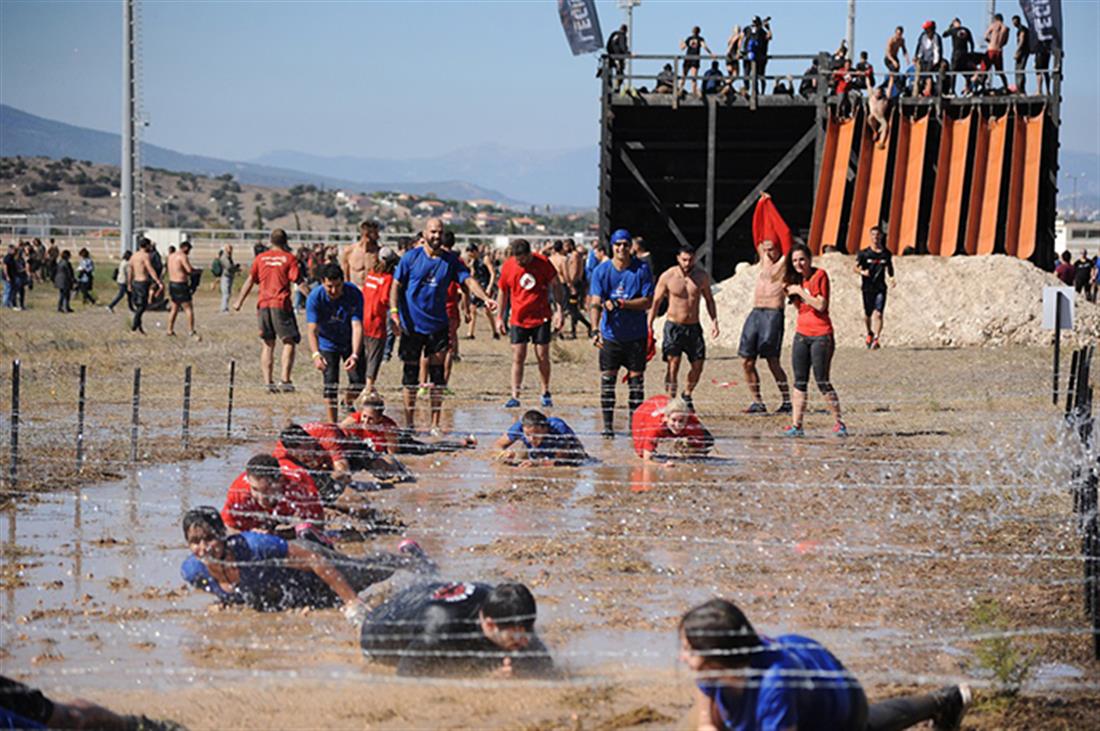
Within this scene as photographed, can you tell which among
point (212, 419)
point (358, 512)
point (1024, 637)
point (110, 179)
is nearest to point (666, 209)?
point (212, 419)

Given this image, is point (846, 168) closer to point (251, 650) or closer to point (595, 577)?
point (595, 577)

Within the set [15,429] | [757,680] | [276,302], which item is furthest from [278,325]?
[757,680]

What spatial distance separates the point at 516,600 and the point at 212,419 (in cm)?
798

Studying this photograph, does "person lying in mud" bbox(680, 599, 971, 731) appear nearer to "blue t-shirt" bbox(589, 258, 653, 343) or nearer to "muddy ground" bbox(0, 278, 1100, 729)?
"muddy ground" bbox(0, 278, 1100, 729)

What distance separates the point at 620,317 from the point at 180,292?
1295 centimetres

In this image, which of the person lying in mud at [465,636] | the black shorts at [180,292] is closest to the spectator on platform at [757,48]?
the black shorts at [180,292]

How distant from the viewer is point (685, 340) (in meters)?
13.9

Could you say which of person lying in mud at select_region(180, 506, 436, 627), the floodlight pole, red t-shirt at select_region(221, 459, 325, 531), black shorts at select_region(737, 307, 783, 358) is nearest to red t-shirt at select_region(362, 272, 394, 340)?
black shorts at select_region(737, 307, 783, 358)

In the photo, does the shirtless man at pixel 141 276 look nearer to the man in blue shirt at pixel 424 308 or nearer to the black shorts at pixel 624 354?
the man in blue shirt at pixel 424 308

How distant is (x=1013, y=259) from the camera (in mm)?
24234

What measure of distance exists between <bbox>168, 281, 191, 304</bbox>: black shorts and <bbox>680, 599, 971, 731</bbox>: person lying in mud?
20500 mm

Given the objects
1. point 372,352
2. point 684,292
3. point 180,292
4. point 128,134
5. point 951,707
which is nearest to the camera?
point 951,707

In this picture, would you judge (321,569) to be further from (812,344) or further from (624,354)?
(812,344)

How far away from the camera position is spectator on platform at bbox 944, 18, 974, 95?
82.8ft
